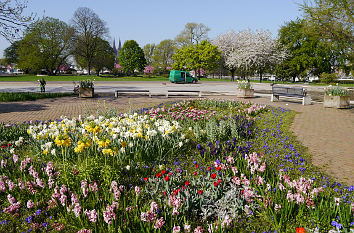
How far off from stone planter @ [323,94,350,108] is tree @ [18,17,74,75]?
53.1 meters

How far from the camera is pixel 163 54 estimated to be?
259ft

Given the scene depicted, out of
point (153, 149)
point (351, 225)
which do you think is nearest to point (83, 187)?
point (153, 149)

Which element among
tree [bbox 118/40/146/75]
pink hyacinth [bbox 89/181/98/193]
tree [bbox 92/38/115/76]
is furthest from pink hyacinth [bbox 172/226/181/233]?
tree [bbox 118/40/146/75]

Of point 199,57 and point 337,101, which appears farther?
point 199,57

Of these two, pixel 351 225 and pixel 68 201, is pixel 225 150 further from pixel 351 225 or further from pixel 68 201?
pixel 68 201

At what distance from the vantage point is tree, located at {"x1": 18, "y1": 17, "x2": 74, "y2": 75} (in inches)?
2074

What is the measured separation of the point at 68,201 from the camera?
3.66m

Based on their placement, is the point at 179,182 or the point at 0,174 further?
the point at 0,174

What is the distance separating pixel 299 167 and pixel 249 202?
2.23 metres

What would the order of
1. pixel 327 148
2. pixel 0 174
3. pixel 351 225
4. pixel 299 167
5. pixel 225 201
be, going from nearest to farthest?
pixel 351 225, pixel 225 201, pixel 0 174, pixel 299 167, pixel 327 148

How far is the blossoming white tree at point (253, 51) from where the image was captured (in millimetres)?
49812

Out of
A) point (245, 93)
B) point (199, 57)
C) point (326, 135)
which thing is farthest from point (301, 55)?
point (326, 135)

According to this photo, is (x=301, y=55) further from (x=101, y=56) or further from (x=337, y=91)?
(x=101, y=56)

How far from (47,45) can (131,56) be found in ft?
70.3
